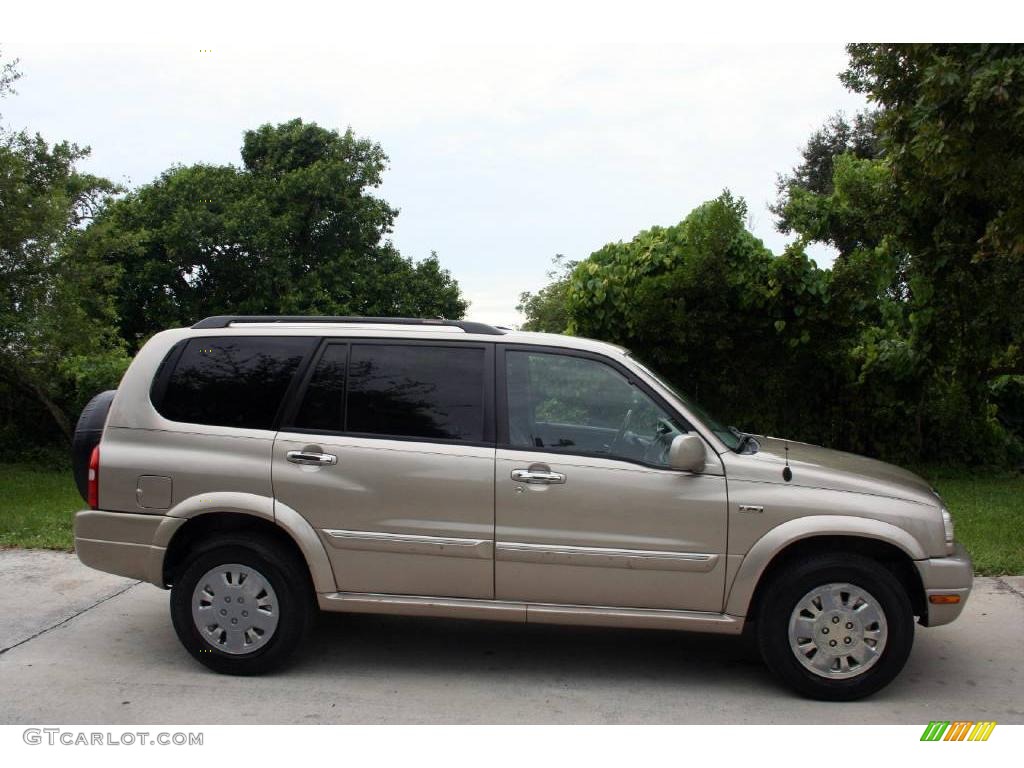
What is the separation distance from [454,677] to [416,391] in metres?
1.57

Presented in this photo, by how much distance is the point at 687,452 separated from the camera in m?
4.84

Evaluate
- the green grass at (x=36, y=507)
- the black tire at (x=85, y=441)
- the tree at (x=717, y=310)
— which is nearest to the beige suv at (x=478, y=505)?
the black tire at (x=85, y=441)

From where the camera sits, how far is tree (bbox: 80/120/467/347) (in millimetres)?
28469

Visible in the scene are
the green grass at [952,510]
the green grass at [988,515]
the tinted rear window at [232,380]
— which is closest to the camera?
the tinted rear window at [232,380]

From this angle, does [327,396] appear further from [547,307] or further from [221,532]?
[547,307]

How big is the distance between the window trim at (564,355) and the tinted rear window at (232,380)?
1096 mm

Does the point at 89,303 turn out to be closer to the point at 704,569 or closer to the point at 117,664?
the point at 117,664

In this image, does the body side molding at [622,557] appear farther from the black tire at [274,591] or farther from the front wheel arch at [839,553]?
the black tire at [274,591]

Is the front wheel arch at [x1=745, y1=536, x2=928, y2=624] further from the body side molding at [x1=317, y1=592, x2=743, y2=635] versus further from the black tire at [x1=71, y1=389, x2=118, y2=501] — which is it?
the black tire at [x1=71, y1=389, x2=118, y2=501]

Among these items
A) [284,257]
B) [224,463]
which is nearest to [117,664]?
[224,463]

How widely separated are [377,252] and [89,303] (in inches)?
721

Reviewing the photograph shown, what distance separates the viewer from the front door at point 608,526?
4.97 meters

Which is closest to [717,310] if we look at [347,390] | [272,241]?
[347,390]
